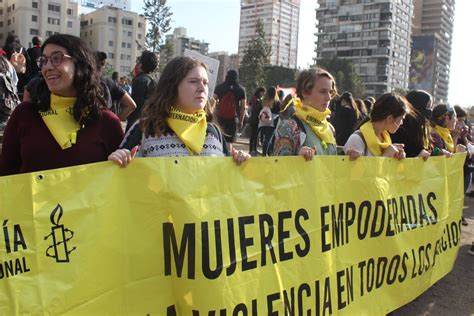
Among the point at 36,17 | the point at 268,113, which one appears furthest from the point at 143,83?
the point at 36,17

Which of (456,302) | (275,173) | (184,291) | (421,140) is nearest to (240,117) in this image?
(421,140)

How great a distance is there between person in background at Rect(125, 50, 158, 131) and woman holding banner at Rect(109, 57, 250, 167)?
274 centimetres

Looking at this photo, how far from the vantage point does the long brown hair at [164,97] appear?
2387mm

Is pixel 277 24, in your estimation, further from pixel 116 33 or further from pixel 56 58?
pixel 56 58

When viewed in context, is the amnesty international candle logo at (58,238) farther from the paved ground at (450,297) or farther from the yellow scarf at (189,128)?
the paved ground at (450,297)

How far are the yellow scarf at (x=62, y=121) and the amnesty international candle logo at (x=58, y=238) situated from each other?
0.47 meters

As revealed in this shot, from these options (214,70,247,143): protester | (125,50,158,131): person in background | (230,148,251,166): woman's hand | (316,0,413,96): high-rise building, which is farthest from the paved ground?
(316,0,413,96): high-rise building

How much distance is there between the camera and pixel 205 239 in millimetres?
2115

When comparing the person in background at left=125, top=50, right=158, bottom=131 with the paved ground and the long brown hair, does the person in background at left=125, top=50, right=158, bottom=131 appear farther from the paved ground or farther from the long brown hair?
the paved ground

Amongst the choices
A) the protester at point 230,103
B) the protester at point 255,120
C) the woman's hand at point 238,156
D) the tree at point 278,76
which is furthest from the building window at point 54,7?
the woman's hand at point 238,156

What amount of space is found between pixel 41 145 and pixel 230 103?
5.78m

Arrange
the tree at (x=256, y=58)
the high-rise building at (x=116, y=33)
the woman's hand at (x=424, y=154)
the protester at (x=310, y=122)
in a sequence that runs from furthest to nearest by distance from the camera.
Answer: the high-rise building at (x=116, y=33), the tree at (x=256, y=58), the woman's hand at (x=424, y=154), the protester at (x=310, y=122)

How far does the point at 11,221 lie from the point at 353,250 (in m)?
1.97

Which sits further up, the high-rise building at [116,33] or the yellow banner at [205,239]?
the high-rise building at [116,33]
